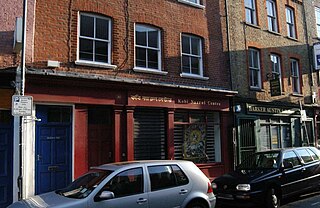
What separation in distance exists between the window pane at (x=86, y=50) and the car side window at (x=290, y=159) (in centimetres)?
705

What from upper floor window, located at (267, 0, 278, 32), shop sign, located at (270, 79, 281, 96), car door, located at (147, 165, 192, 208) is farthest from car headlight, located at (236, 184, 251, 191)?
upper floor window, located at (267, 0, 278, 32)

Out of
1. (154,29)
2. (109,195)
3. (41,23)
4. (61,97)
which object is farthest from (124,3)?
(109,195)

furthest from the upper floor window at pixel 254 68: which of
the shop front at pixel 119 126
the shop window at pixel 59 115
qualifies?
the shop window at pixel 59 115

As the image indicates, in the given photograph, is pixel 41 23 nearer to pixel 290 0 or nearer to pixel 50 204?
pixel 50 204

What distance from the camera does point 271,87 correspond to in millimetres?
16656

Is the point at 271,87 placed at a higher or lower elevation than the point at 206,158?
higher

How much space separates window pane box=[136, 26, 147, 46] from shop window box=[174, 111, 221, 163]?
3072mm

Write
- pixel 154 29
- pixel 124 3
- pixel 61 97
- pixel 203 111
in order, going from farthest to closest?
1. pixel 203 111
2. pixel 154 29
3. pixel 124 3
4. pixel 61 97

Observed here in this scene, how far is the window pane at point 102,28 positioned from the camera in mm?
11635

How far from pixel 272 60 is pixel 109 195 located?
1442 centimetres

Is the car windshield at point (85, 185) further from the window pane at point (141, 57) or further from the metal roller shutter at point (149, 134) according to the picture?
the window pane at point (141, 57)

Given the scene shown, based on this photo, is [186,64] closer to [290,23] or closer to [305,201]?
[305,201]

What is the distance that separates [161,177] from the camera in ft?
22.4

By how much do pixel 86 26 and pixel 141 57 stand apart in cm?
236
